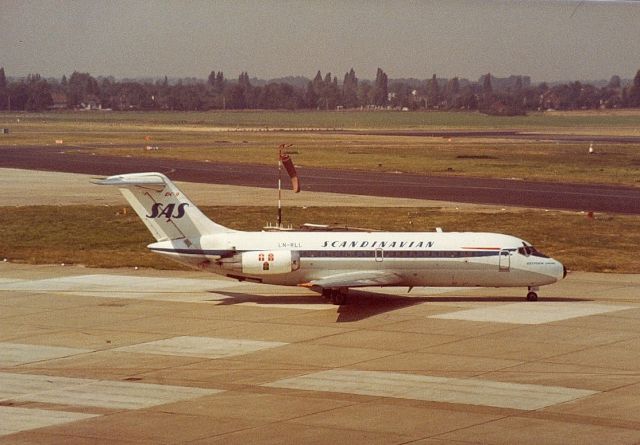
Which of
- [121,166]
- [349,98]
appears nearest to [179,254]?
[121,166]

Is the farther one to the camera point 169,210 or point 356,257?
point 169,210

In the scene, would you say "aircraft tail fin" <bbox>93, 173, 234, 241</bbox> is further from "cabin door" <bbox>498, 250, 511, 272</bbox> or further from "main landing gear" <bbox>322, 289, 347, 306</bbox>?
"cabin door" <bbox>498, 250, 511, 272</bbox>

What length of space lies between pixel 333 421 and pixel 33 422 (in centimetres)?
760

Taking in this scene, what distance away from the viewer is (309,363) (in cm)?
3600

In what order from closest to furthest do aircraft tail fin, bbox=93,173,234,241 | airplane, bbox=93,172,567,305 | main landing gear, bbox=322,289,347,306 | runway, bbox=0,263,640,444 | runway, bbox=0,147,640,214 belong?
runway, bbox=0,263,640,444 < airplane, bbox=93,172,567,305 < main landing gear, bbox=322,289,347,306 < aircraft tail fin, bbox=93,173,234,241 < runway, bbox=0,147,640,214

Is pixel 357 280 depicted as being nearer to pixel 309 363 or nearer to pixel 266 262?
pixel 266 262

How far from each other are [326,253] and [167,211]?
22.9ft

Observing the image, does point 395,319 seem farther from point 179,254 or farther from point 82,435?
point 82,435

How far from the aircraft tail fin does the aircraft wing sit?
519cm

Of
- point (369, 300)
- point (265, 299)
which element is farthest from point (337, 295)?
point (265, 299)

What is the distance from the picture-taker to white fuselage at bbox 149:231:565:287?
4653 cm

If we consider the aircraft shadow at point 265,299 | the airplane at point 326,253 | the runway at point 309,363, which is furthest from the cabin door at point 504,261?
the aircraft shadow at point 265,299

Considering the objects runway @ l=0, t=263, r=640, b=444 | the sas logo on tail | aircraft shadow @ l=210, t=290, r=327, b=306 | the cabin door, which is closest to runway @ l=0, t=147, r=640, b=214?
runway @ l=0, t=263, r=640, b=444

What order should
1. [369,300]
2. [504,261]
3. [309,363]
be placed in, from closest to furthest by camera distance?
1. [309,363]
2. [504,261]
3. [369,300]
